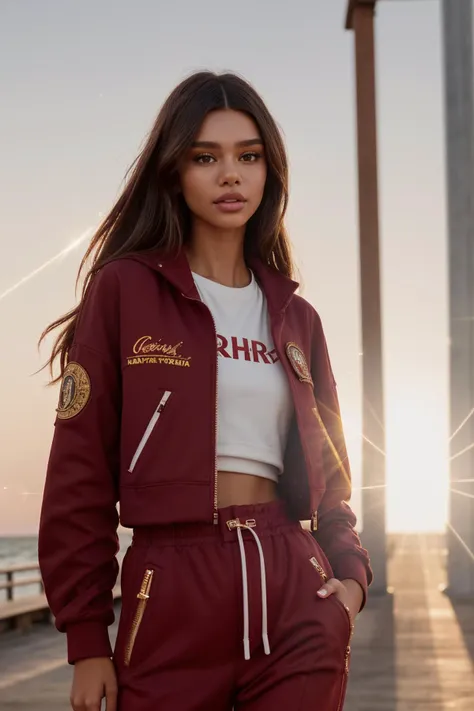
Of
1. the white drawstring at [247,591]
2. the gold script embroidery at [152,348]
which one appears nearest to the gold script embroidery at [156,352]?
the gold script embroidery at [152,348]

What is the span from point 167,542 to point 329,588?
34 cm

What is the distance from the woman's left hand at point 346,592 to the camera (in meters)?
2.24

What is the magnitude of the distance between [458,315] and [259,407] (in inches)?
385

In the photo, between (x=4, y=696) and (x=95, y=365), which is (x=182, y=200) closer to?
(x=95, y=365)

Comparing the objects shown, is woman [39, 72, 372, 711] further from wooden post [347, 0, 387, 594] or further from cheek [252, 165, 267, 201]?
wooden post [347, 0, 387, 594]

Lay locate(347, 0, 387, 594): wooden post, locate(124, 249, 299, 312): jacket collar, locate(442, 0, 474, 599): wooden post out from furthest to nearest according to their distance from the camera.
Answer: locate(347, 0, 387, 594): wooden post → locate(442, 0, 474, 599): wooden post → locate(124, 249, 299, 312): jacket collar

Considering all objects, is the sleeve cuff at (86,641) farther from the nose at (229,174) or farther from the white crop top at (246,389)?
the nose at (229,174)

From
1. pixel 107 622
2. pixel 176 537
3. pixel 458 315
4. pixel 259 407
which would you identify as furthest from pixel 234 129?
pixel 458 315

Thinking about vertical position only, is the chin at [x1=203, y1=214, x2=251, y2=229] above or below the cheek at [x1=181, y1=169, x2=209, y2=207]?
below

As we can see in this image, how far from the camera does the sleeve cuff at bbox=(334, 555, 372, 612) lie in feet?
7.92

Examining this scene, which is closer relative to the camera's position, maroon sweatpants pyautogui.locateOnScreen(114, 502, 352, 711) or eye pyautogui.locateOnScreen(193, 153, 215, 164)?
maroon sweatpants pyautogui.locateOnScreen(114, 502, 352, 711)

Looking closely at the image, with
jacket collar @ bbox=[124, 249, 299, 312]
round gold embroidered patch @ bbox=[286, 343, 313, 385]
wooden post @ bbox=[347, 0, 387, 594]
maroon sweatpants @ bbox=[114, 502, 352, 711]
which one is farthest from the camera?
wooden post @ bbox=[347, 0, 387, 594]

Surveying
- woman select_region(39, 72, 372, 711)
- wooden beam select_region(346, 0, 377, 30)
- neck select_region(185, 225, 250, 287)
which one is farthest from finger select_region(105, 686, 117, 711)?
wooden beam select_region(346, 0, 377, 30)

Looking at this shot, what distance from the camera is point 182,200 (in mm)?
2559
